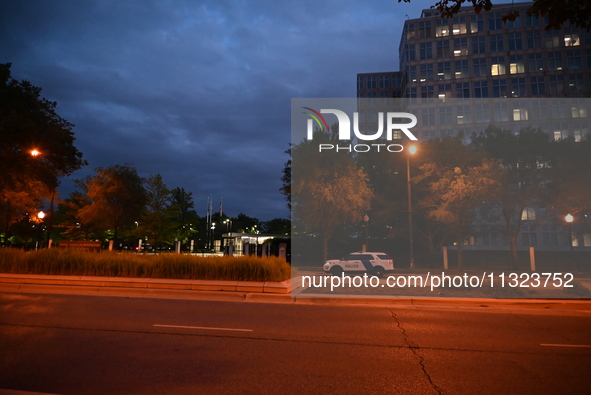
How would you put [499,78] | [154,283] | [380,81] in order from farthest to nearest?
[380,81] < [499,78] < [154,283]

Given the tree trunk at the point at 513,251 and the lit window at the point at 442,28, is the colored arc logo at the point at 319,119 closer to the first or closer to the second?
the tree trunk at the point at 513,251

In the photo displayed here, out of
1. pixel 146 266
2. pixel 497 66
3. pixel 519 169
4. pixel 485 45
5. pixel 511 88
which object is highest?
pixel 485 45

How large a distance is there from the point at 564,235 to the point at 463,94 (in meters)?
24.4

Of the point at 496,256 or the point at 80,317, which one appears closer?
the point at 80,317

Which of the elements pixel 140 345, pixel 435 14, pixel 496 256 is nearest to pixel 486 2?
pixel 140 345

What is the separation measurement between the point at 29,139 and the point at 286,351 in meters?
26.0

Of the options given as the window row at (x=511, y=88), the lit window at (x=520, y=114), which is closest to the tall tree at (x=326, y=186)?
the window row at (x=511, y=88)

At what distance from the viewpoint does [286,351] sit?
6977 millimetres

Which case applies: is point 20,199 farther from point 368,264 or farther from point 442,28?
point 442,28

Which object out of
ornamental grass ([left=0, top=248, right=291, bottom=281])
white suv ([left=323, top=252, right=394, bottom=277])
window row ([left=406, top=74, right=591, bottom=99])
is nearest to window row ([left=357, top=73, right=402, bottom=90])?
window row ([left=406, top=74, right=591, bottom=99])

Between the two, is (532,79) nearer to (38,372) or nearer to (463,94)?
(463,94)

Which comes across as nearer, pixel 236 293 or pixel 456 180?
pixel 236 293

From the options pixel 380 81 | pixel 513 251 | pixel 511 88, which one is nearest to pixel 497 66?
pixel 511 88

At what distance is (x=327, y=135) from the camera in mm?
35312
